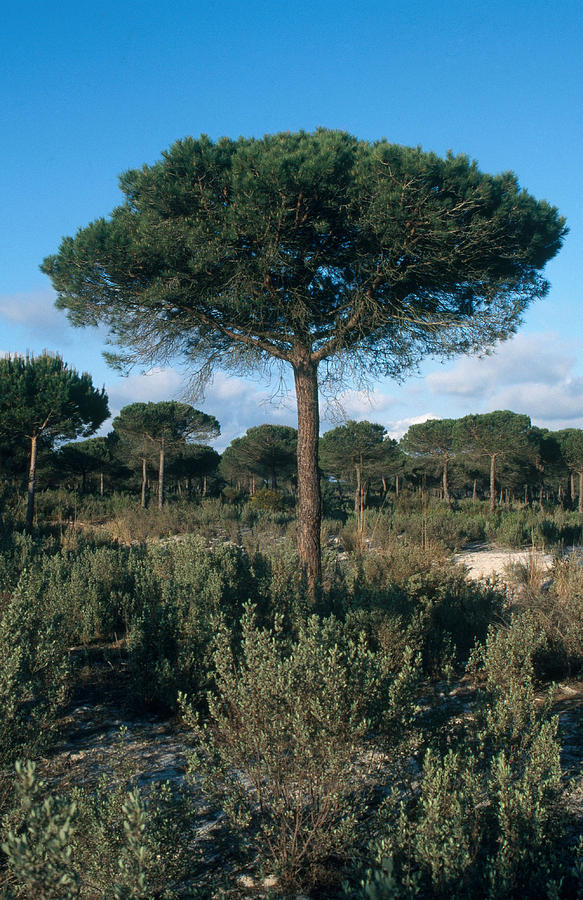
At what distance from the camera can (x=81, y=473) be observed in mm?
31562

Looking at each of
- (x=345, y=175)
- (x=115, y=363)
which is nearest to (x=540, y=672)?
(x=345, y=175)

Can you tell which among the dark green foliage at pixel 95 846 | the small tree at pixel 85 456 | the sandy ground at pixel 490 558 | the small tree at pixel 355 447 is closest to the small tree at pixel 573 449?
the small tree at pixel 355 447

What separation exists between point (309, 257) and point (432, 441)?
2744 centimetres

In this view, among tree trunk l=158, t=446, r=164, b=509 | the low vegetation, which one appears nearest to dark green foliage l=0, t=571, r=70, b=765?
the low vegetation

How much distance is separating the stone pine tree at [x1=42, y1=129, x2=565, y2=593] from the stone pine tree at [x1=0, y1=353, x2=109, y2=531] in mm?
10203

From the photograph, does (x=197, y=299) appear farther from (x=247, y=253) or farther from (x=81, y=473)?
(x=81, y=473)

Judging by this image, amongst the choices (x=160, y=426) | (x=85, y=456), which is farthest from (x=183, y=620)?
(x=85, y=456)

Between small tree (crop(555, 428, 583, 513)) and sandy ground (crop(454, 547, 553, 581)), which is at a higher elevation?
small tree (crop(555, 428, 583, 513))

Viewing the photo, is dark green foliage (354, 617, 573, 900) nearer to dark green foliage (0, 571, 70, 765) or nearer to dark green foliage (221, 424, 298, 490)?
dark green foliage (0, 571, 70, 765)

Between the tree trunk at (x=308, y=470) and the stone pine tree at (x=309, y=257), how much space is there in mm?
17

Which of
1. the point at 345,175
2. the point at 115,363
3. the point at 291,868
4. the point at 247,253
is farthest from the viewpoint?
the point at 115,363

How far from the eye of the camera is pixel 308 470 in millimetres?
6902

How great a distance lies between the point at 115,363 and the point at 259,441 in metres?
26.1

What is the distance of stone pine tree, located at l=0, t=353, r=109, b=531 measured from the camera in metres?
16.6
